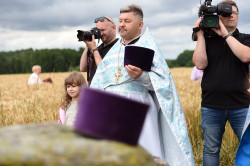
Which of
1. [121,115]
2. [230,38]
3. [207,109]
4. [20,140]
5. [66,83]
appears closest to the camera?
[20,140]

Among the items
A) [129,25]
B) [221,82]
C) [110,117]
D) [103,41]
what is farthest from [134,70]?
[110,117]

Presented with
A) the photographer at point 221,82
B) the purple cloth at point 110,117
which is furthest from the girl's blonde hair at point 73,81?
the purple cloth at point 110,117

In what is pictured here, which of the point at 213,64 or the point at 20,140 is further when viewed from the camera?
the point at 213,64

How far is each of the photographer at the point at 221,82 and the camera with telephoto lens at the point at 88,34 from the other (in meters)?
1.01

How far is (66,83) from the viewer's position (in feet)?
10.7

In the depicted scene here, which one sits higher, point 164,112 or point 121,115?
point 121,115

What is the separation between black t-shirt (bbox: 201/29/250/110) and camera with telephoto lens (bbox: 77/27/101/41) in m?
1.17

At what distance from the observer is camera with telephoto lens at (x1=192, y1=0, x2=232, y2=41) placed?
9.28ft

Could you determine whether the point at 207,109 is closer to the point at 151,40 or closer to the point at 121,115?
the point at 151,40

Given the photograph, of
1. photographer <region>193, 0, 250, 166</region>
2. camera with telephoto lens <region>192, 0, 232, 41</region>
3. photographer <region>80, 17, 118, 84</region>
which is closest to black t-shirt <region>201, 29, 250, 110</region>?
photographer <region>193, 0, 250, 166</region>

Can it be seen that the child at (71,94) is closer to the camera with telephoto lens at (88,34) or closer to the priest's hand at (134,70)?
the camera with telephoto lens at (88,34)

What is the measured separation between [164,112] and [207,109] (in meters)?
0.44

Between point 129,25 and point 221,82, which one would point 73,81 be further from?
point 221,82

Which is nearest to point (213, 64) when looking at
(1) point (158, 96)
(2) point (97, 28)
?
(1) point (158, 96)
